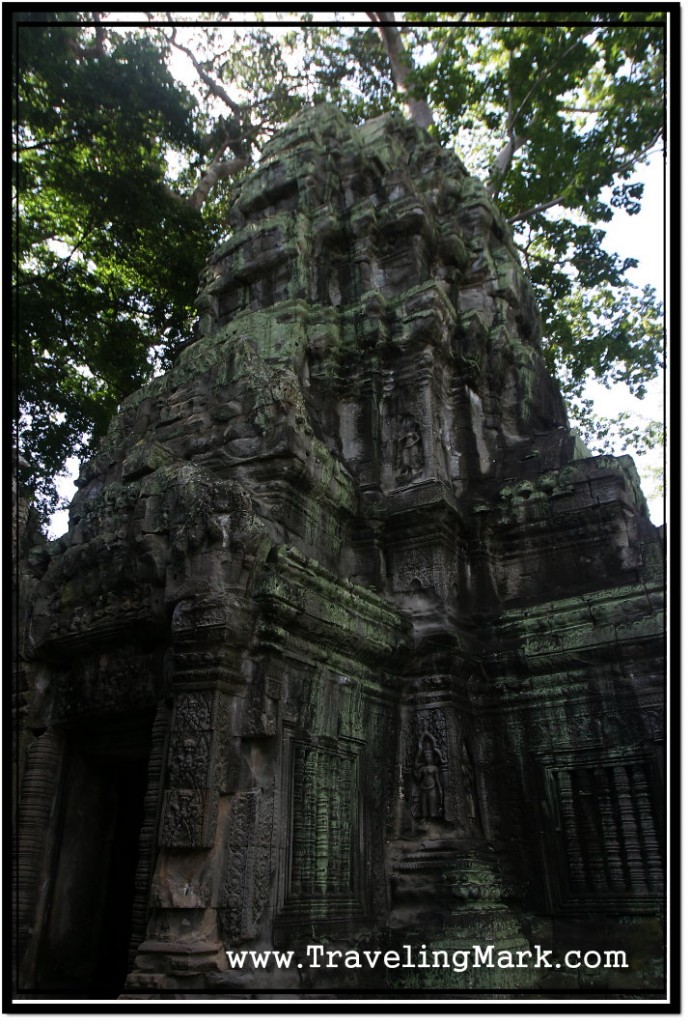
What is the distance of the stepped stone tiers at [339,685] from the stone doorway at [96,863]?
0.02m

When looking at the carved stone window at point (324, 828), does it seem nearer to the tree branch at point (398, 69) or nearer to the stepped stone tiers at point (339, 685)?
the stepped stone tiers at point (339, 685)

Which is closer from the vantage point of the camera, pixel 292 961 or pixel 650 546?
pixel 292 961

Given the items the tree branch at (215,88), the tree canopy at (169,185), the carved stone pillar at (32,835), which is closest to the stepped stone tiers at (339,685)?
the carved stone pillar at (32,835)

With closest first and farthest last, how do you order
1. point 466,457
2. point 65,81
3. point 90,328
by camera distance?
point 466,457
point 65,81
point 90,328

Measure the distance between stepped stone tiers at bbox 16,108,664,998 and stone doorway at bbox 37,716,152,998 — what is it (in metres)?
0.02

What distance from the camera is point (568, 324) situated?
18719 millimetres

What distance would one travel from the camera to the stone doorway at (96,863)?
6148 mm

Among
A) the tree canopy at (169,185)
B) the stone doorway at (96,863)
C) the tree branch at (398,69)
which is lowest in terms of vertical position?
the stone doorway at (96,863)

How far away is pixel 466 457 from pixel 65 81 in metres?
10.3

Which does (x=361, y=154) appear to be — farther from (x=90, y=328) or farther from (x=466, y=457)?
(x=90, y=328)

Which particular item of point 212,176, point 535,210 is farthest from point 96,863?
point 212,176

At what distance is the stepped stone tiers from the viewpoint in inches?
217

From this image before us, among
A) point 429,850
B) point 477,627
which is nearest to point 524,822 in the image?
point 429,850

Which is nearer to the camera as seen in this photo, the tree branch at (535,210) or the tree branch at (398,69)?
the tree branch at (535,210)
